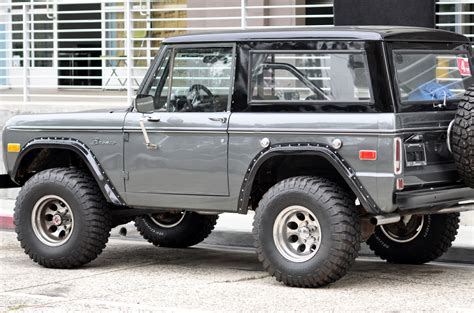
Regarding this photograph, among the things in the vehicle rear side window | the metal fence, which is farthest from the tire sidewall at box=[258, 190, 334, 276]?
the metal fence

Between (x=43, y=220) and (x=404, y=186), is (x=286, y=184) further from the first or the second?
(x=43, y=220)

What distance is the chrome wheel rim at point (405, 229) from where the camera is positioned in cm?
990

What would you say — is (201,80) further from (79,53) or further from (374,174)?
(79,53)

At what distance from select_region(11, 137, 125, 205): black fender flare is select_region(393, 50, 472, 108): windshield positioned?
2.67m

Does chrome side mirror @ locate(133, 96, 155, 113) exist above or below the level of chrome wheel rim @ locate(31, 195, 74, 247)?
above

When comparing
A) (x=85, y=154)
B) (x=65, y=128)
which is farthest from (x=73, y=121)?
(x=85, y=154)

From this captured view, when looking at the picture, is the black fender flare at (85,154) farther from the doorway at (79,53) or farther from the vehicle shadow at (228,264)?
the doorway at (79,53)

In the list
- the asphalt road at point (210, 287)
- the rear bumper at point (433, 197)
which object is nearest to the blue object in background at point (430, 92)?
the rear bumper at point (433, 197)

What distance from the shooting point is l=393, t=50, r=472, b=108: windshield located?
8852 millimetres

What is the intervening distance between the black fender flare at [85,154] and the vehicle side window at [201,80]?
85 centimetres

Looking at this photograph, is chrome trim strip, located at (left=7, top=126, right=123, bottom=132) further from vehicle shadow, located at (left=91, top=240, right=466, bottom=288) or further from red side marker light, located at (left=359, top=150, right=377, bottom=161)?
red side marker light, located at (left=359, top=150, right=377, bottom=161)

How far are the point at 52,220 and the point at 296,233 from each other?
2.43 meters

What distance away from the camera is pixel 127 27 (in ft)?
50.2

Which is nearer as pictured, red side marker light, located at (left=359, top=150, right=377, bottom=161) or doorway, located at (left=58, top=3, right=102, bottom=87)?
red side marker light, located at (left=359, top=150, right=377, bottom=161)
